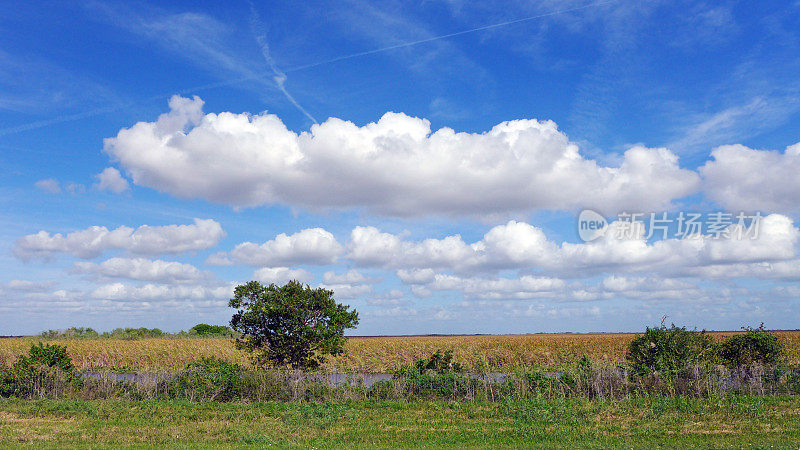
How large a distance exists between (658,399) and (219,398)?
15135 millimetres

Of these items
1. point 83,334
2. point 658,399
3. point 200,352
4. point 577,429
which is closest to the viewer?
point 577,429

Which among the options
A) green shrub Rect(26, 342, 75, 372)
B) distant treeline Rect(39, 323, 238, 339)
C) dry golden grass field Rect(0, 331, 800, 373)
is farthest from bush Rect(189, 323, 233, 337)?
green shrub Rect(26, 342, 75, 372)

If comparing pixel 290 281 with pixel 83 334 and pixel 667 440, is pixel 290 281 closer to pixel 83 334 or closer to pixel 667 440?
pixel 667 440

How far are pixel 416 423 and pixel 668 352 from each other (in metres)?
10.7

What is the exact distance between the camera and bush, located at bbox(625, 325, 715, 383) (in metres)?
18.9

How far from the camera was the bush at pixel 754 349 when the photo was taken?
23.4m

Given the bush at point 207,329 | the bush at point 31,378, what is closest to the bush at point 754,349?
the bush at point 31,378

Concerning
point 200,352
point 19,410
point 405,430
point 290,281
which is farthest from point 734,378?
point 200,352

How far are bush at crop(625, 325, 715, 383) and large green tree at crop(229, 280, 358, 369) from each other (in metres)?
11.4

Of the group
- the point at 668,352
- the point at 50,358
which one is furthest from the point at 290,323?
the point at 668,352

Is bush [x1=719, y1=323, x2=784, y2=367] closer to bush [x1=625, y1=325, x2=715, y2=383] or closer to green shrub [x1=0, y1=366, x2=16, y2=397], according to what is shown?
bush [x1=625, y1=325, x2=715, y2=383]

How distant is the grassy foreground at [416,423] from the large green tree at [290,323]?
4019mm

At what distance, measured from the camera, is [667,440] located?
41.7 feet

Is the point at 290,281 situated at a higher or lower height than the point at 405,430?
higher
